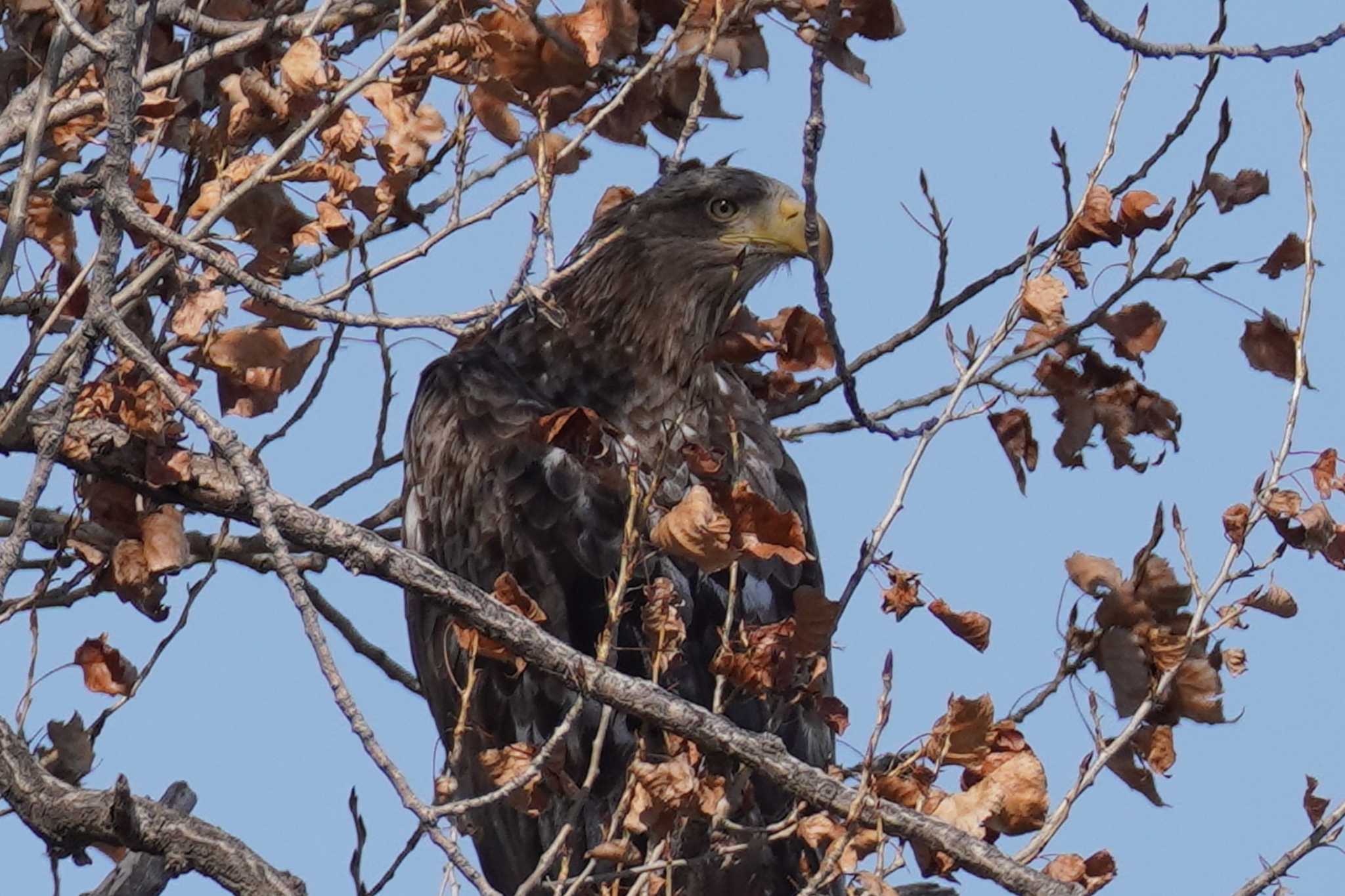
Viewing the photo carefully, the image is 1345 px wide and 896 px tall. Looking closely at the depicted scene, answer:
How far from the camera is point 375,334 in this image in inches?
176

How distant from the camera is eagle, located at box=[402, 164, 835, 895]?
5.42 meters

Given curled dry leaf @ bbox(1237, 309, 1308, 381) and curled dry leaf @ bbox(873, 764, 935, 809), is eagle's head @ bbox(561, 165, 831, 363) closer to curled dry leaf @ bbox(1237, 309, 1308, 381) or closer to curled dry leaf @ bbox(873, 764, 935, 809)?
curled dry leaf @ bbox(1237, 309, 1308, 381)

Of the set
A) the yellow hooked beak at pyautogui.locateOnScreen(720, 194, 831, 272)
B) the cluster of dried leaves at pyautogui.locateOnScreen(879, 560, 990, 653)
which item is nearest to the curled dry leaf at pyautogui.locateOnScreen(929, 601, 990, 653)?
the cluster of dried leaves at pyautogui.locateOnScreen(879, 560, 990, 653)

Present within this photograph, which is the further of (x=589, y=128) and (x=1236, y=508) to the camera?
(x=1236, y=508)

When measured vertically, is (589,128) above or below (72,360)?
above

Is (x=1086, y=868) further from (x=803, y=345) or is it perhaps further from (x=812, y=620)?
(x=803, y=345)

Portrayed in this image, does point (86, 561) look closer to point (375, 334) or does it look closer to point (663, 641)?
point (375, 334)

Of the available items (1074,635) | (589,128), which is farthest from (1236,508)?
(589,128)

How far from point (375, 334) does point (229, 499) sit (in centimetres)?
75

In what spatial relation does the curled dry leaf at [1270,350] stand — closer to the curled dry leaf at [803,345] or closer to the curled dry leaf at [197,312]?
the curled dry leaf at [803,345]

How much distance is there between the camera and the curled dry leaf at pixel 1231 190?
4324 mm

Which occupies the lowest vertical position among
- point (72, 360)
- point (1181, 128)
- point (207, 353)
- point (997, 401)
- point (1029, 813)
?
point (1029, 813)

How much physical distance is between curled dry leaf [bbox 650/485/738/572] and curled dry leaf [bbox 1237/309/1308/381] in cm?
138

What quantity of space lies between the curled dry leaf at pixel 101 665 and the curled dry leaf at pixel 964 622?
1.58m
